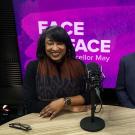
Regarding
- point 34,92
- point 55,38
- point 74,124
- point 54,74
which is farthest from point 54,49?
point 74,124

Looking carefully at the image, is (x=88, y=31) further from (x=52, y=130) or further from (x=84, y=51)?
(x=52, y=130)

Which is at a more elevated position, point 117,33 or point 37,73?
point 117,33

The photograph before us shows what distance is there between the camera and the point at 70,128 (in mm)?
1796

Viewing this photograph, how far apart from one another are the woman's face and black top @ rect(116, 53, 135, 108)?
572mm

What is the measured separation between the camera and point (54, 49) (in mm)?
2129

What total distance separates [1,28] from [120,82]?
165 centimetres

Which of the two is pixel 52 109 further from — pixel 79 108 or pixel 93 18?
pixel 93 18

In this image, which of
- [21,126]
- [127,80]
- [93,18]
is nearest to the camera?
[21,126]

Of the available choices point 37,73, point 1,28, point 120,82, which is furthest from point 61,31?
point 1,28

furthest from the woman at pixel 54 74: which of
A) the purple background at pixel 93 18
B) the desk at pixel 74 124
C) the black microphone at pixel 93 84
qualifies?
the purple background at pixel 93 18

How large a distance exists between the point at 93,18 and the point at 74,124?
1549mm

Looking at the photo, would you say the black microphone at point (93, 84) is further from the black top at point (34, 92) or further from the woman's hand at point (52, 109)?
the black top at point (34, 92)

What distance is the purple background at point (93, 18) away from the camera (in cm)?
300

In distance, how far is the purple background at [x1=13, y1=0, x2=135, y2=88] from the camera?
3000mm
